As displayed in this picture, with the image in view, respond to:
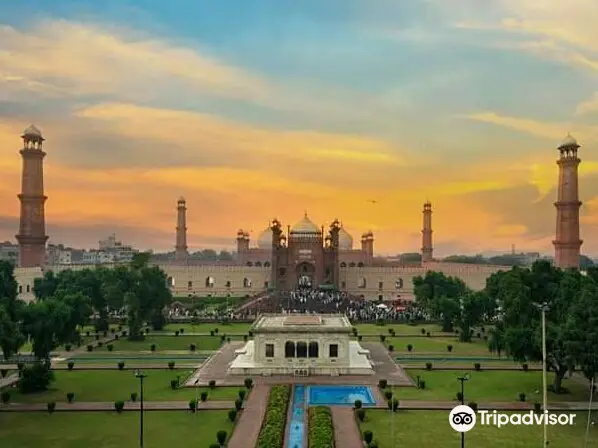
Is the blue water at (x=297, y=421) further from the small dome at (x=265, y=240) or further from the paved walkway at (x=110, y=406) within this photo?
the small dome at (x=265, y=240)

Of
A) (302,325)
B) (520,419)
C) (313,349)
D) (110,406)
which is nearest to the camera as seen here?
(520,419)

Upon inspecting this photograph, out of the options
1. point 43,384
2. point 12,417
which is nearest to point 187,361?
point 43,384

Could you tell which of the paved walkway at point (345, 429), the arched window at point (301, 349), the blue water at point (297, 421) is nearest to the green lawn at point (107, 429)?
the blue water at point (297, 421)

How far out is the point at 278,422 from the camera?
87.7 feet

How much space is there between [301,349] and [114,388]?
10676mm

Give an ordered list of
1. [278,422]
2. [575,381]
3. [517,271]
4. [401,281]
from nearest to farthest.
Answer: [278,422] → [575,381] → [517,271] → [401,281]

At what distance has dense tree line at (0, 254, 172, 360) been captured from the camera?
118ft

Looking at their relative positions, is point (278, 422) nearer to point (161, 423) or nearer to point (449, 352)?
point (161, 423)

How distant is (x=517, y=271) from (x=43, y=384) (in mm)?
27490

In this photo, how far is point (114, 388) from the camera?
3447 centimetres

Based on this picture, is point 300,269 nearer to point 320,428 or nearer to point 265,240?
point 265,240

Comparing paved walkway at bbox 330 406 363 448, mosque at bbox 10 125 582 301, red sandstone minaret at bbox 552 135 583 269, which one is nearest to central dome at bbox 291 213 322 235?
mosque at bbox 10 125 582 301

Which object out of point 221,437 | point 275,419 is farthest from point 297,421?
point 221,437

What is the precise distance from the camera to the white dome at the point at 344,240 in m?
107
